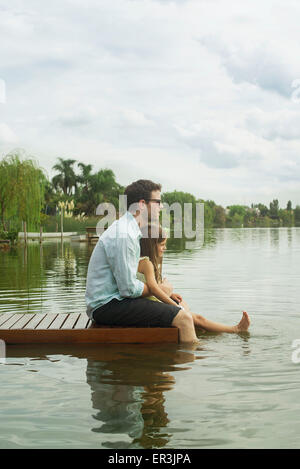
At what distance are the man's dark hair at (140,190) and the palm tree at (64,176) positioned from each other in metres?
64.9

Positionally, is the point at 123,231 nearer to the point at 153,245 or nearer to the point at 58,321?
the point at 153,245

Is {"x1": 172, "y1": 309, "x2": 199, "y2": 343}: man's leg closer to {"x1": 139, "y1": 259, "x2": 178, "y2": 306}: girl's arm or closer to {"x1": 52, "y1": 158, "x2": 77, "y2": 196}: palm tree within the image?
{"x1": 139, "y1": 259, "x2": 178, "y2": 306}: girl's arm

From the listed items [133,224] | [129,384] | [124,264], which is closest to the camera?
[129,384]

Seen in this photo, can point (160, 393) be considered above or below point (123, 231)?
below

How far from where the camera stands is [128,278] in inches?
209

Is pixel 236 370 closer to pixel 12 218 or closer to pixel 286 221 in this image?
pixel 12 218

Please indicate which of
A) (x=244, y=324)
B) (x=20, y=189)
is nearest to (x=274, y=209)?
(x=20, y=189)

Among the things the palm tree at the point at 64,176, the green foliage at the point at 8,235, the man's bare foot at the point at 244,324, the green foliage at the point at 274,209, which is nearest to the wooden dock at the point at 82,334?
the man's bare foot at the point at 244,324

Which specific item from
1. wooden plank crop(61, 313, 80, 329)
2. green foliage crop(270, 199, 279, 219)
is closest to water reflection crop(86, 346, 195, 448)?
wooden plank crop(61, 313, 80, 329)

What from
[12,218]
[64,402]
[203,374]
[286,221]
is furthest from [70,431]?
[286,221]

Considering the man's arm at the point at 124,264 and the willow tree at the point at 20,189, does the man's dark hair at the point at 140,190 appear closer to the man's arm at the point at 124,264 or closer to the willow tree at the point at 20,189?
the man's arm at the point at 124,264

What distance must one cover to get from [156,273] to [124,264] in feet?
3.17

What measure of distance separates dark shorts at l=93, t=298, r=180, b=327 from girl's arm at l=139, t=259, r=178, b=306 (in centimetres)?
8

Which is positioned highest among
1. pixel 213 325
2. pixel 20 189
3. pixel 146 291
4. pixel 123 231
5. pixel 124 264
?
pixel 20 189
